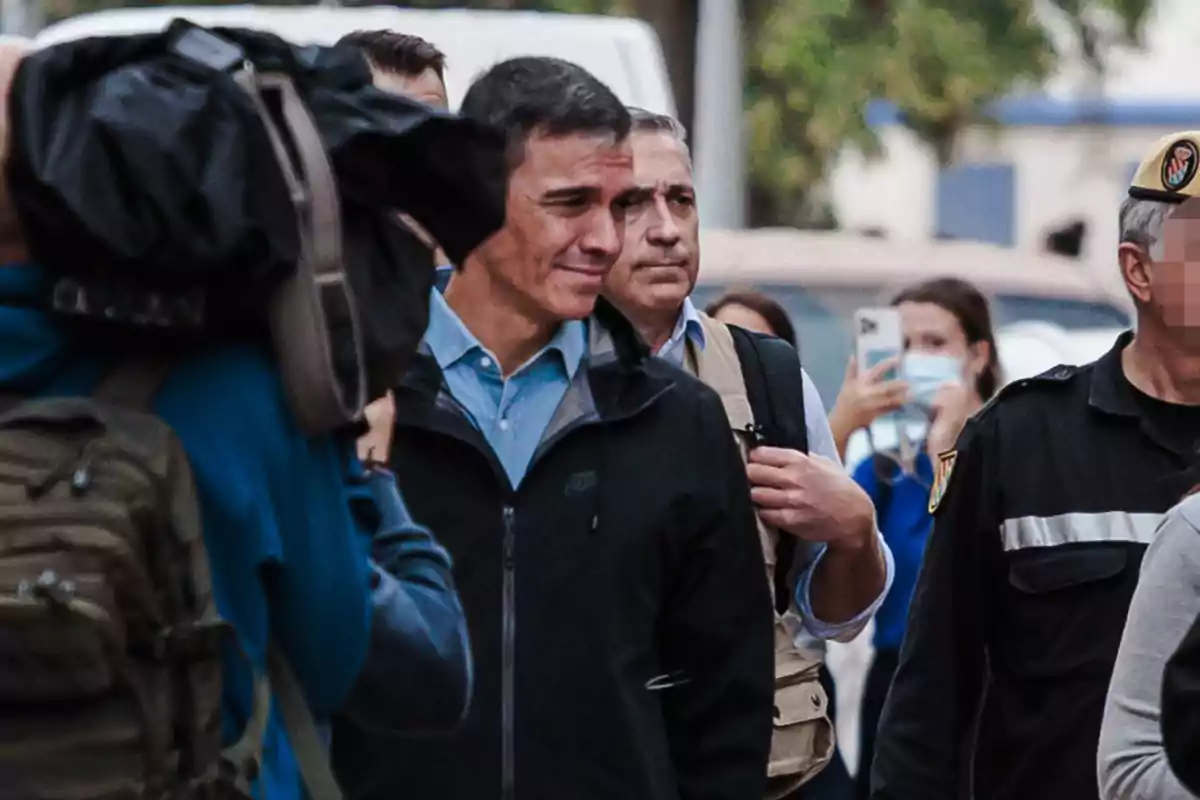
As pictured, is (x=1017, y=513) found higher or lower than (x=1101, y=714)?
higher

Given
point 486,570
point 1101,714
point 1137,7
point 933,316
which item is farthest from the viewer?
point 1137,7

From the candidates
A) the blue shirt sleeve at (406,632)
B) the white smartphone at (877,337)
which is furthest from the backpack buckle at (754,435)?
the white smartphone at (877,337)

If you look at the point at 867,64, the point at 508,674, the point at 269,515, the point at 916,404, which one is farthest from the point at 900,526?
the point at 867,64

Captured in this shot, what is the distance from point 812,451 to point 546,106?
3.05 feet

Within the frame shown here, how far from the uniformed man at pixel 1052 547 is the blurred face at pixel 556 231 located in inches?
30.3

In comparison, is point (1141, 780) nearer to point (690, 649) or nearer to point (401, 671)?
point (690, 649)

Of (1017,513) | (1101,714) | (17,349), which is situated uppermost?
(17,349)

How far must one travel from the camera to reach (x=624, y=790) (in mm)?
3863

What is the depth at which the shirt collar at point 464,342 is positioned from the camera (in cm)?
406

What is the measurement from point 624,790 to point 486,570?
360 mm

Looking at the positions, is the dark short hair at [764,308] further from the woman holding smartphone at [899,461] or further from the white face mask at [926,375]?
the white face mask at [926,375]

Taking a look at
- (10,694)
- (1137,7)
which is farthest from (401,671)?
(1137,7)

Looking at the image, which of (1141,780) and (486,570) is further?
(486,570)

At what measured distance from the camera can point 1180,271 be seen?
14.1 ft
